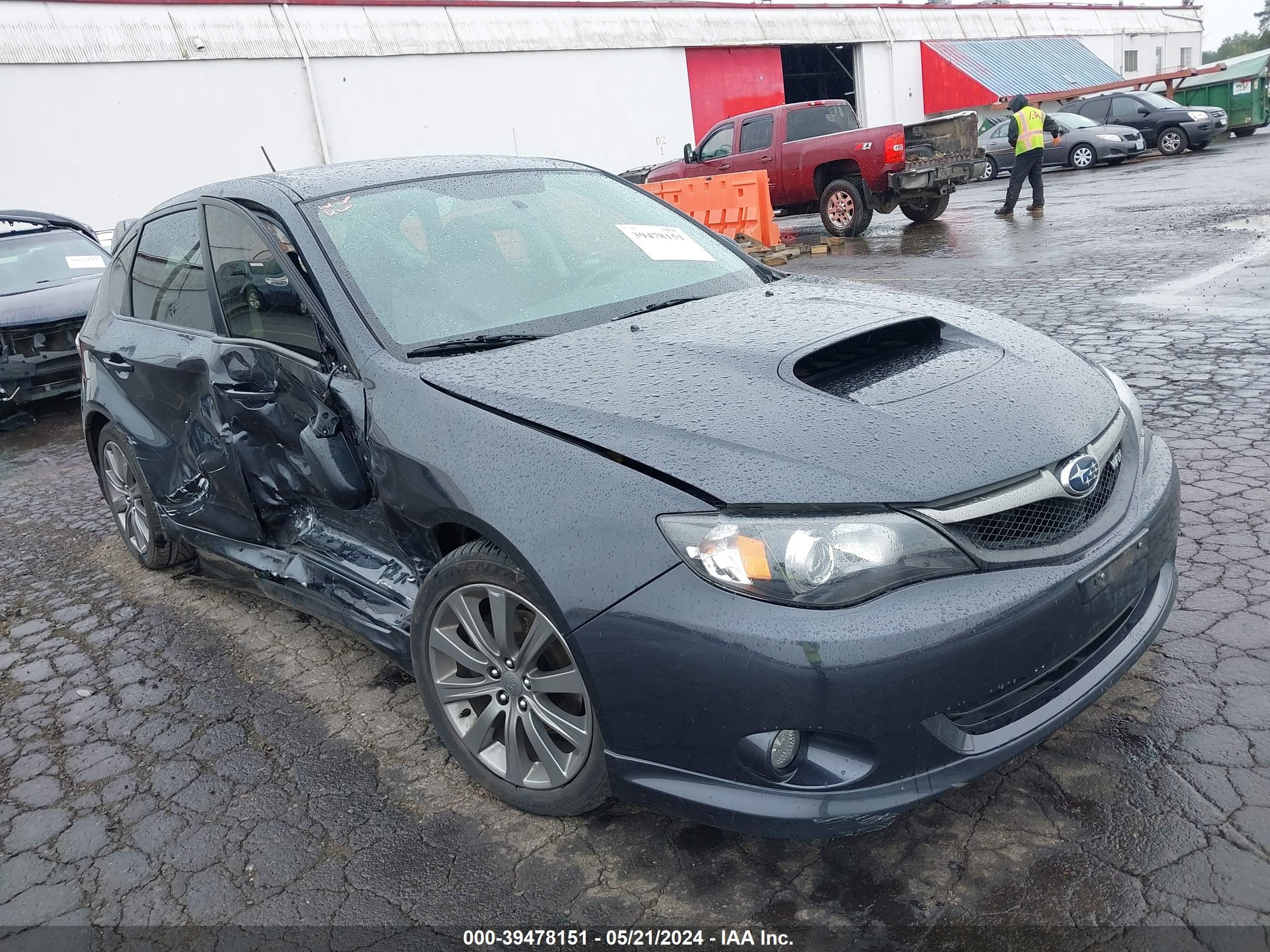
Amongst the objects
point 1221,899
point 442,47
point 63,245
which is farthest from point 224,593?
point 442,47

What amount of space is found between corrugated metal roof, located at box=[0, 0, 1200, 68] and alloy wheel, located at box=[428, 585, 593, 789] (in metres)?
20.7

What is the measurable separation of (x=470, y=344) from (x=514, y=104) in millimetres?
24938

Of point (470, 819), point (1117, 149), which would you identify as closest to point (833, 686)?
point (470, 819)

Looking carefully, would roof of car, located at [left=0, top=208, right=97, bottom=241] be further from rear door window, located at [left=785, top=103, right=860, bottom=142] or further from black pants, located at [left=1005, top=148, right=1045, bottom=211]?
black pants, located at [left=1005, top=148, right=1045, bottom=211]

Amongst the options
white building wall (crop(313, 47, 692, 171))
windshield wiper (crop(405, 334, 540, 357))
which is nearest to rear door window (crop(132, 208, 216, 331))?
windshield wiper (crop(405, 334, 540, 357))

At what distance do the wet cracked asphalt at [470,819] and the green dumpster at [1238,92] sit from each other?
25.8m

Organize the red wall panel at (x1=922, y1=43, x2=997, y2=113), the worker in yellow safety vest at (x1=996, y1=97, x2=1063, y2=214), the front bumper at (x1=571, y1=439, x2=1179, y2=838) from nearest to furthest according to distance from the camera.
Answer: the front bumper at (x1=571, y1=439, x2=1179, y2=838)
the worker in yellow safety vest at (x1=996, y1=97, x2=1063, y2=214)
the red wall panel at (x1=922, y1=43, x2=997, y2=113)

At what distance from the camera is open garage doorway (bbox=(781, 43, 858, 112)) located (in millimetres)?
35000

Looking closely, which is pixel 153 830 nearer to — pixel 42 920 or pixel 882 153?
pixel 42 920

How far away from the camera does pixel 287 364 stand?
10.5ft

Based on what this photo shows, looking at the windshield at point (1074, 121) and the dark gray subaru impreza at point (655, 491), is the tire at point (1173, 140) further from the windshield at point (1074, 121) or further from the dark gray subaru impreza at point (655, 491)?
the dark gray subaru impreza at point (655, 491)

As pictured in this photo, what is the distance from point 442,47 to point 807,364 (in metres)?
24.7

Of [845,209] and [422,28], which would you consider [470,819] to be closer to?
[845,209]

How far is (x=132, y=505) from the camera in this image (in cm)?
482
